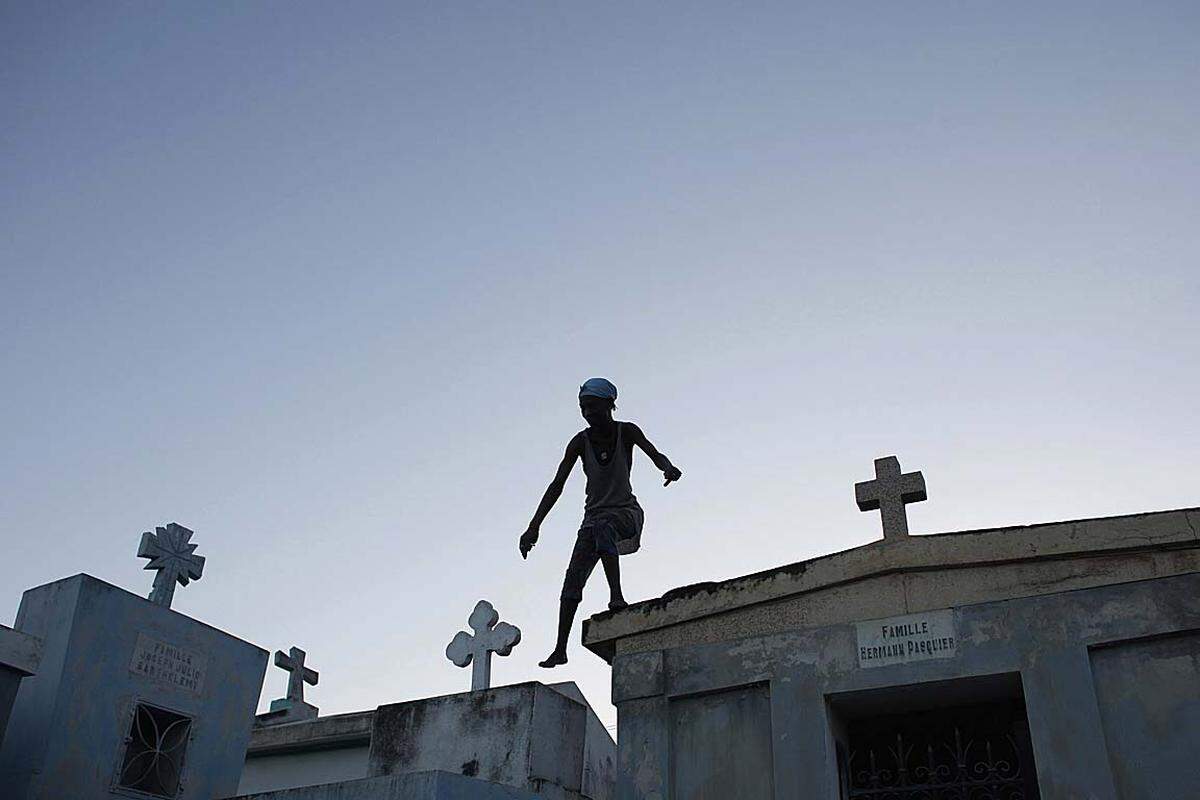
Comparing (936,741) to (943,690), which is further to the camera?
(936,741)

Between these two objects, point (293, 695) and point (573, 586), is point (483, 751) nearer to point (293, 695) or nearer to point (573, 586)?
point (573, 586)

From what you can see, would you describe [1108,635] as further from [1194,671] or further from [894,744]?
[894,744]

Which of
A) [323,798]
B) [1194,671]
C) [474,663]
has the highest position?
[474,663]

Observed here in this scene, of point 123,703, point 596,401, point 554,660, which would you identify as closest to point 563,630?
point 554,660

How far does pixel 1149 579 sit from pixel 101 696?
26.2 ft

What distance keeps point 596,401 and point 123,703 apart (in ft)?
16.1

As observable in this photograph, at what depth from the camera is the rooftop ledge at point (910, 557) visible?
6.09 m

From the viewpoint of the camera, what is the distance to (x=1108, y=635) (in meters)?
5.83

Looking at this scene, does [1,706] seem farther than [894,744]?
Yes

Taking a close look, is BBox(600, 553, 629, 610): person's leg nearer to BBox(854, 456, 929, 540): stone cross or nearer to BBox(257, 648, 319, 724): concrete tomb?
BBox(854, 456, 929, 540): stone cross

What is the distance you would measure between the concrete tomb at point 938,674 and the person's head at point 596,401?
5.86 feet

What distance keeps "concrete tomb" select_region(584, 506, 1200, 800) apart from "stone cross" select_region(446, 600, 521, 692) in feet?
8.54

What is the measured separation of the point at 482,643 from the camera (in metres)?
9.51

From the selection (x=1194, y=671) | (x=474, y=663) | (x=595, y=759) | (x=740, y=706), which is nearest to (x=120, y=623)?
(x=474, y=663)
